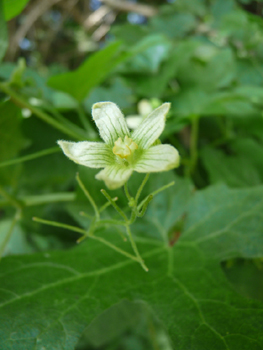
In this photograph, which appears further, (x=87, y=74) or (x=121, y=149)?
(x=87, y=74)

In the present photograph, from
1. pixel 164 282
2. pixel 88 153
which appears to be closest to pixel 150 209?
pixel 164 282

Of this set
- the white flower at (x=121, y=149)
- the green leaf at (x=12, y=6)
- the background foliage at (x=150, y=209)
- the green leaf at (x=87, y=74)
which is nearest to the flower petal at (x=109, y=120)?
the white flower at (x=121, y=149)

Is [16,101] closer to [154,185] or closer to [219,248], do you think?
[154,185]

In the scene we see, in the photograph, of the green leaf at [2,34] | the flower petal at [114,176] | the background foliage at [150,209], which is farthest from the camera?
the green leaf at [2,34]

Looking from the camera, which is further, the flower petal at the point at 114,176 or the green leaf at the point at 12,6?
the green leaf at the point at 12,6

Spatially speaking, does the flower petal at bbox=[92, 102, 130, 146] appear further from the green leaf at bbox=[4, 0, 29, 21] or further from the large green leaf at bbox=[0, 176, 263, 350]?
the green leaf at bbox=[4, 0, 29, 21]

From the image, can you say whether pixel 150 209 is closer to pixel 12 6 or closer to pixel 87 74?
pixel 87 74

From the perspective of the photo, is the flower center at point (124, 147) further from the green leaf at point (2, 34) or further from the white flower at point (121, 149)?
the green leaf at point (2, 34)
